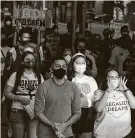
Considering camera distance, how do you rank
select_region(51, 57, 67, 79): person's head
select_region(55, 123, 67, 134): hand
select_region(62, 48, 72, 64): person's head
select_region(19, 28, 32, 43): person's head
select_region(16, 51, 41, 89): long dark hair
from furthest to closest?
select_region(19, 28, 32, 43): person's head < select_region(62, 48, 72, 64): person's head < select_region(16, 51, 41, 89): long dark hair < select_region(51, 57, 67, 79): person's head < select_region(55, 123, 67, 134): hand

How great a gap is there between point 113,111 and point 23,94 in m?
1.03

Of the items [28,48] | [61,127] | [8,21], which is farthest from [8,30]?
[61,127]

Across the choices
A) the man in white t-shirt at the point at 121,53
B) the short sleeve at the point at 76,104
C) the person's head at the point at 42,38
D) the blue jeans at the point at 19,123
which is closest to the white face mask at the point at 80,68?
the short sleeve at the point at 76,104

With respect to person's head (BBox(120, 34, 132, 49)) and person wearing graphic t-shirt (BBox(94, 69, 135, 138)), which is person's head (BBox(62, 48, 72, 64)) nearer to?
person's head (BBox(120, 34, 132, 49))

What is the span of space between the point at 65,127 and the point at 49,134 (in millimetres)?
178

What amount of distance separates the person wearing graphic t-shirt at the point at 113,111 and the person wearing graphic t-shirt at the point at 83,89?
172 mm

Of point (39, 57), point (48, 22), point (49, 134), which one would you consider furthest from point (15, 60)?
point (49, 134)

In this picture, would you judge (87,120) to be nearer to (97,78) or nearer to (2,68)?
(97,78)

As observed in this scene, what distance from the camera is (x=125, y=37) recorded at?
20.1 feet

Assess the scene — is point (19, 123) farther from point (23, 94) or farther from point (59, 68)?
point (59, 68)

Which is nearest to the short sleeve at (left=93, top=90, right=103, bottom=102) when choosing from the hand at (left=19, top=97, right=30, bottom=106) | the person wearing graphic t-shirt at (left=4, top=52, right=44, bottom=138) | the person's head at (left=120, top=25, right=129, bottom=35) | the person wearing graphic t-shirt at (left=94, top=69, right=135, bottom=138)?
the person wearing graphic t-shirt at (left=94, top=69, right=135, bottom=138)

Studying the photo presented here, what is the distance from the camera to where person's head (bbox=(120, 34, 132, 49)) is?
20.0ft

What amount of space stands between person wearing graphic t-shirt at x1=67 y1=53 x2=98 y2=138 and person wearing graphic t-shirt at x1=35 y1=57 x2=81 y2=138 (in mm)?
561

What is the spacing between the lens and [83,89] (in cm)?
527
